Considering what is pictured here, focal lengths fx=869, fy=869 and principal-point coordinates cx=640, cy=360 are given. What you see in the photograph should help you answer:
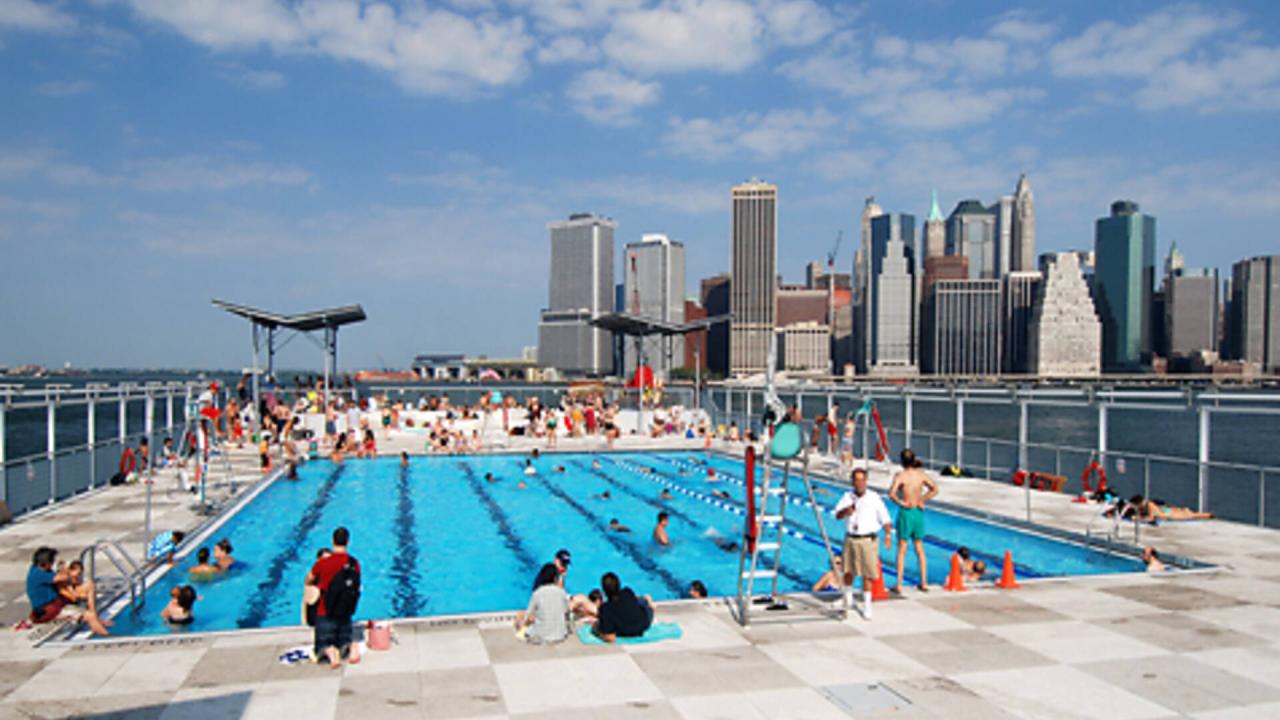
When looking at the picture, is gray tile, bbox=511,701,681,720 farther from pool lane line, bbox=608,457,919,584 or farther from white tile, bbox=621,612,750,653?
pool lane line, bbox=608,457,919,584

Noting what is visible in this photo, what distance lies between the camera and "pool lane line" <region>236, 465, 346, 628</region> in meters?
11.9

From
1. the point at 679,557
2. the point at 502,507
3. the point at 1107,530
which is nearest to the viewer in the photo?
the point at 1107,530

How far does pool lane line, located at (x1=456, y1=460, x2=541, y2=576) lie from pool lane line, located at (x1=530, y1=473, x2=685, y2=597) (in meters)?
1.73

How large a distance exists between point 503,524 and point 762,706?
1319 centimetres

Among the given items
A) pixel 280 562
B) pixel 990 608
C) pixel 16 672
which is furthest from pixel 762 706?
pixel 280 562

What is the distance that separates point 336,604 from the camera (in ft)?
25.5

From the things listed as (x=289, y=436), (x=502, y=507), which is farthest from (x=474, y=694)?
(x=289, y=436)

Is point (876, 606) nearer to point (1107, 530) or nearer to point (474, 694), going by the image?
point (474, 694)

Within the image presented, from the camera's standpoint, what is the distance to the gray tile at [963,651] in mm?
7852

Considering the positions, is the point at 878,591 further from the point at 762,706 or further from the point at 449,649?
the point at 449,649

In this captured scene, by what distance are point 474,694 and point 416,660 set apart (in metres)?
1.11

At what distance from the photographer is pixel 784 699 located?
7.00 m

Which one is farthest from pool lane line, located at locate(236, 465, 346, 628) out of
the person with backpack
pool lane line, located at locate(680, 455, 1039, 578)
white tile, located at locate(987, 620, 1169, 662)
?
white tile, located at locate(987, 620, 1169, 662)

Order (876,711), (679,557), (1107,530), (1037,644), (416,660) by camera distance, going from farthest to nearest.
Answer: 1. (679,557)
2. (1107,530)
3. (1037,644)
4. (416,660)
5. (876,711)
